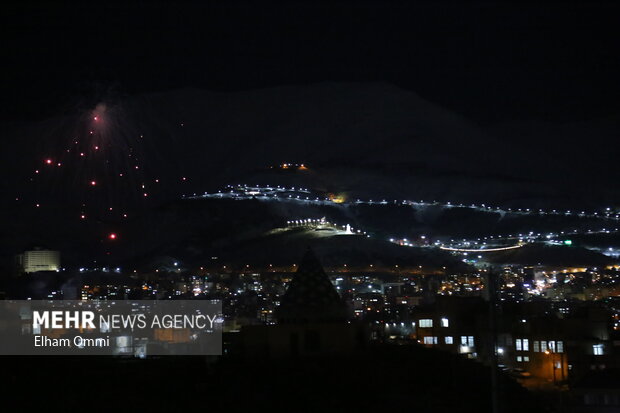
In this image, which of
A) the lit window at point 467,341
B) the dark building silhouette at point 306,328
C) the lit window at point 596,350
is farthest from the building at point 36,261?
the dark building silhouette at point 306,328

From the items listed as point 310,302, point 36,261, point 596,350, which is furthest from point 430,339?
point 36,261

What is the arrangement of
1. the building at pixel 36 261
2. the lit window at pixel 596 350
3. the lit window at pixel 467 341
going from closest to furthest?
the lit window at pixel 596 350 < the lit window at pixel 467 341 < the building at pixel 36 261

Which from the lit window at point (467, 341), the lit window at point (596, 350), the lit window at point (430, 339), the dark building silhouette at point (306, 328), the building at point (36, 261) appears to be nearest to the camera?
the dark building silhouette at point (306, 328)

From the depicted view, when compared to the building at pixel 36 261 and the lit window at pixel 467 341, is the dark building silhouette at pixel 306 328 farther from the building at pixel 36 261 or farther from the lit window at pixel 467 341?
the building at pixel 36 261

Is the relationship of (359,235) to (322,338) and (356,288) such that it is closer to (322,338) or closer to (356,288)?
(356,288)

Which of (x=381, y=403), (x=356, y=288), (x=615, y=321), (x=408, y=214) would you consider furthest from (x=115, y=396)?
(x=408, y=214)

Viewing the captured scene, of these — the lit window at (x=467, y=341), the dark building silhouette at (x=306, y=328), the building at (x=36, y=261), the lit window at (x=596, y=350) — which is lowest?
the lit window at (x=596, y=350)

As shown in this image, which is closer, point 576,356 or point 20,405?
point 20,405

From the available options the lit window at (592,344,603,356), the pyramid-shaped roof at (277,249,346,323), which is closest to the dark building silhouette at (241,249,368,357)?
the pyramid-shaped roof at (277,249,346,323)
